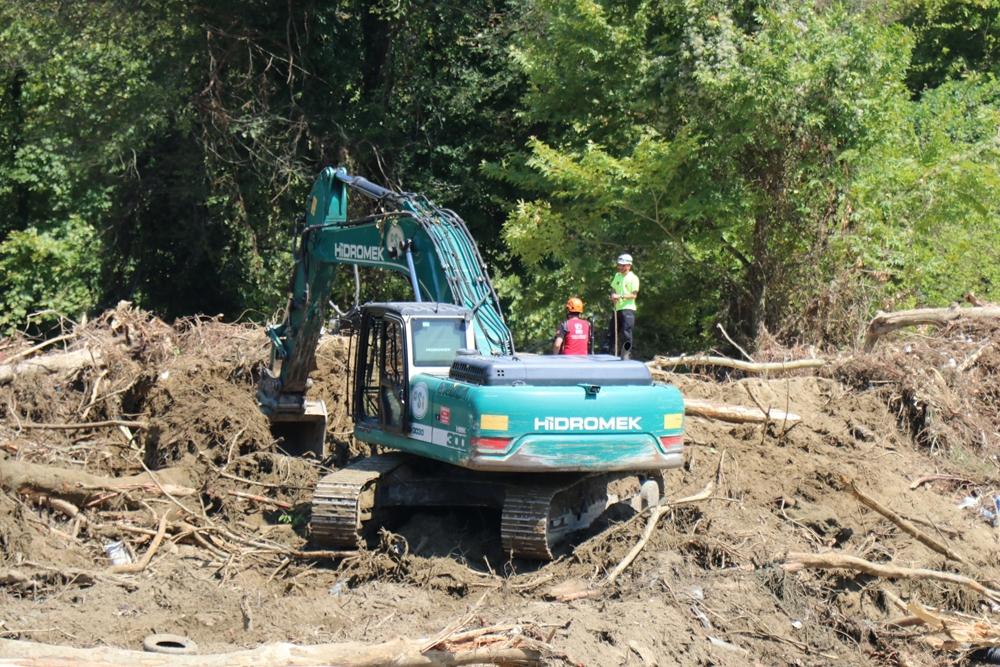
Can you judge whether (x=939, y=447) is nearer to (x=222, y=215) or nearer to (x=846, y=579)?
(x=846, y=579)

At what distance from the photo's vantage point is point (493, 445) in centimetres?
1004

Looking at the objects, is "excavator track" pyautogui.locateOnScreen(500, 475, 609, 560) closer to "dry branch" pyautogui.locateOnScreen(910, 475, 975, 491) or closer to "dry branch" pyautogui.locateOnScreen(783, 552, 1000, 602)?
"dry branch" pyautogui.locateOnScreen(783, 552, 1000, 602)

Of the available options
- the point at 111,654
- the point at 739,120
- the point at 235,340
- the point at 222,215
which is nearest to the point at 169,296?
the point at 222,215

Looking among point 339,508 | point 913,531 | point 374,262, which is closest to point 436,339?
point 374,262

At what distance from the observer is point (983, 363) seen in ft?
50.4

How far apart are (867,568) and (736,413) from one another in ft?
12.5

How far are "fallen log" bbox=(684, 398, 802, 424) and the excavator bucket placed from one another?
12.4 ft

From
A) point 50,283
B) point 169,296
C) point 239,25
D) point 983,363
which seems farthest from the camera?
point 50,283

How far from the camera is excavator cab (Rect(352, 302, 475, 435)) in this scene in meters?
11.1

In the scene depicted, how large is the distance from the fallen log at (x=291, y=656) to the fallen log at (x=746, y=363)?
27.0ft

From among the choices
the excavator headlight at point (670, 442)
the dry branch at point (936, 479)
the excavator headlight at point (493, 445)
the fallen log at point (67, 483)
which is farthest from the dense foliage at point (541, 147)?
the excavator headlight at point (493, 445)

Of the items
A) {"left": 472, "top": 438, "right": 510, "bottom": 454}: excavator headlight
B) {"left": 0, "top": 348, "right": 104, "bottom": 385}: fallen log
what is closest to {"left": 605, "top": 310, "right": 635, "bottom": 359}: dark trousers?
{"left": 472, "top": 438, "right": 510, "bottom": 454}: excavator headlight

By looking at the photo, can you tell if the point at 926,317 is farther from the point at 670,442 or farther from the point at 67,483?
the point at 67,483

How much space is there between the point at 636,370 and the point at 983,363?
6.49m
